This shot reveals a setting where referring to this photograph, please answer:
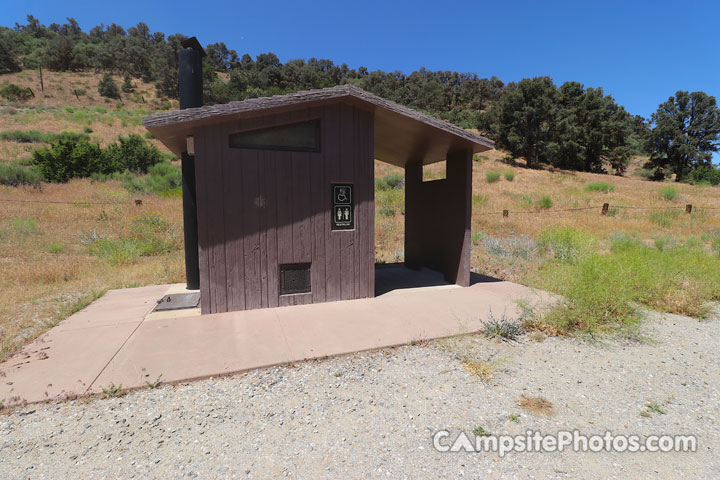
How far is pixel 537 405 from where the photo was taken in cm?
273

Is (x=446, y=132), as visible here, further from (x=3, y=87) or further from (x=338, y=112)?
(x=3, y=87)

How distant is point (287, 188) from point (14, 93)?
167 ft

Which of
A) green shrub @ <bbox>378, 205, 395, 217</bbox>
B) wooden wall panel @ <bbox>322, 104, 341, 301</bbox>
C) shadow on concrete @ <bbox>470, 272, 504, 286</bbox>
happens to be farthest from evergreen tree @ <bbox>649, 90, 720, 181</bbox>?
wooden wall panel @ <bbox>322, 104, 341, 301</bbox>

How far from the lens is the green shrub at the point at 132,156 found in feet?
69.3

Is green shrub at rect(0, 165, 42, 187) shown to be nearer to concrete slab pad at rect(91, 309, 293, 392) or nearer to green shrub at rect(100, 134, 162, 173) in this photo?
green shrub at rect(100, 134, 162, 173)

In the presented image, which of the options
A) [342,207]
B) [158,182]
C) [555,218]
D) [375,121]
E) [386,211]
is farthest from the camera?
[158,182]

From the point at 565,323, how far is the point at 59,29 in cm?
10961

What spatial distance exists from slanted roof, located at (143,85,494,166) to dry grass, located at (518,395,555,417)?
4.10 meters

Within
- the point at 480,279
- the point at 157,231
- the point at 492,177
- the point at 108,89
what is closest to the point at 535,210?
the point at 492,177

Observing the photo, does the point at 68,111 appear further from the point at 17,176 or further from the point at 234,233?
the point at 234,233

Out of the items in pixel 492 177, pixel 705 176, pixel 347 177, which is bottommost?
pixel 347 177

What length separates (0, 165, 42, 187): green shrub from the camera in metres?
16.3

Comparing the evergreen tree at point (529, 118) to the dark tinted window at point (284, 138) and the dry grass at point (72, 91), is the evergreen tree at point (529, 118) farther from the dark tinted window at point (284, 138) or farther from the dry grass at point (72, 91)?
the dry grass at point (72, 91)

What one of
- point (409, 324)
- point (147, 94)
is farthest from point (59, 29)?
point (409, 324)
